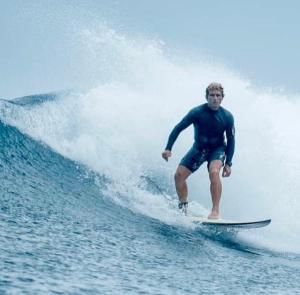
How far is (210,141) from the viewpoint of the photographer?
6.80 m

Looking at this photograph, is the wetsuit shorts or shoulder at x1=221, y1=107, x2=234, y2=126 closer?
shoulder at x1=221, y1=107, x2=234, y2=126

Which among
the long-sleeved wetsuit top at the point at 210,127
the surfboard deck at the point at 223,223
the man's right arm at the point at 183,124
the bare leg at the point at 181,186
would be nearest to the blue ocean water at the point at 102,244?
the surfboard deck at the point at 223,223

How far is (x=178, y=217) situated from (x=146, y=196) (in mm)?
1221

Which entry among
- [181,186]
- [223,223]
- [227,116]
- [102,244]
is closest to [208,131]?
[227,116]

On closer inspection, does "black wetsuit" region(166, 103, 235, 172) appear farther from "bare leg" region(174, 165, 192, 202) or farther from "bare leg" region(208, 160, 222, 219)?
"bare leg" region(208, 160, 222, 219)

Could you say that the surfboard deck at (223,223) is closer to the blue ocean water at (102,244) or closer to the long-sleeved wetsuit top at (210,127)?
the blue ocean water at (102,244)

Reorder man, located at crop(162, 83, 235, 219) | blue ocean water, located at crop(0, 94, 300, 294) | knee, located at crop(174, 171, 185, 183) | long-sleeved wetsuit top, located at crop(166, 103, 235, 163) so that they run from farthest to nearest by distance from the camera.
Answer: knee, located at crop(174, 171, 185, 183) → long-sleeved wetsuit top, located at crop(166, 103, 235, 163) → man, located at crop(162, 83, 235, 219) → blue ocean water, located at crop(0, 94, 300, 294)

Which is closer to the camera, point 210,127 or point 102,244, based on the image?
point 102,244

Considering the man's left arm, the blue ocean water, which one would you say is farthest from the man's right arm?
the blue ocean water

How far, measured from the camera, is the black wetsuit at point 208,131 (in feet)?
21.8

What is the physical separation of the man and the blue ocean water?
567 mm

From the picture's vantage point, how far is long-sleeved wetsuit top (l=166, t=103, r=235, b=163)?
664cm

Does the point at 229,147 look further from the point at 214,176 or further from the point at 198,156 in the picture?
the point at 214,176

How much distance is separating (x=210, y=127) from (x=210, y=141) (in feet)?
0.73
